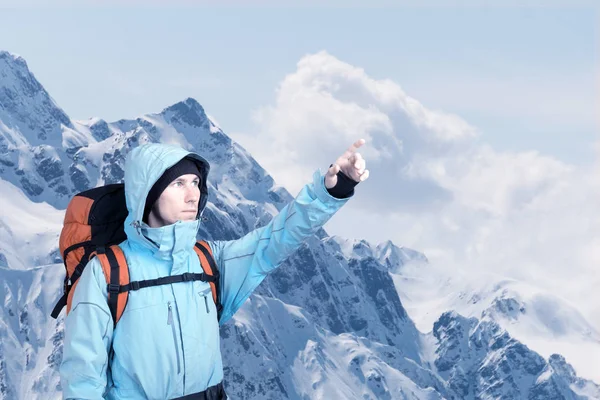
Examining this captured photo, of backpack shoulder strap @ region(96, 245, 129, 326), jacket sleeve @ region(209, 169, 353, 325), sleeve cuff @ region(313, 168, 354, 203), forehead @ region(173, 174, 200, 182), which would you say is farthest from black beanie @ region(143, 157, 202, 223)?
sleeve cuff @ region(313, 168, 354, 203)

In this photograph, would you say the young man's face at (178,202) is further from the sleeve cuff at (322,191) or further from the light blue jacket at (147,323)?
the sleeve cuff at (322,191)

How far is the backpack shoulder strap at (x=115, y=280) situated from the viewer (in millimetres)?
8734

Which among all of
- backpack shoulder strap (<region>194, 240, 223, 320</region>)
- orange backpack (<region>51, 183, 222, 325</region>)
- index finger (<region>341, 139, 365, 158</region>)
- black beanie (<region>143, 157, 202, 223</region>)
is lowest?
orange backpack (<region>51, 183, 222, 325</region>)

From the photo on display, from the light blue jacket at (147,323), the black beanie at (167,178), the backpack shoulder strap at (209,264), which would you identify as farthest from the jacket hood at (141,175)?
the backpack shoulder strap at (209,264)

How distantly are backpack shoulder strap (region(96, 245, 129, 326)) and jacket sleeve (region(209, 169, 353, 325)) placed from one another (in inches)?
60.4

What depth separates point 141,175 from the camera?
28.5 ft

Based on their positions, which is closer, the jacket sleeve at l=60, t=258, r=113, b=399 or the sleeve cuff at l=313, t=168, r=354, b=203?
the jacket sleeve at l=60, t=258, r=113, b=399

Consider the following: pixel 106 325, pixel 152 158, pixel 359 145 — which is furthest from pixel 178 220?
pixel 359 145

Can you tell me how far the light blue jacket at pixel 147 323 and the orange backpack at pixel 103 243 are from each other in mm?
82

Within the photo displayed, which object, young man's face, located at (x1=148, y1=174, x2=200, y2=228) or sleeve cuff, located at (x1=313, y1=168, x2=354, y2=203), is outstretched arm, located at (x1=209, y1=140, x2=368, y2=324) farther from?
young man's face, located at (x1=148, y1=174, x2=200, y2=228)

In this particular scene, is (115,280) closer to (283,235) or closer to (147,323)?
(147,323)

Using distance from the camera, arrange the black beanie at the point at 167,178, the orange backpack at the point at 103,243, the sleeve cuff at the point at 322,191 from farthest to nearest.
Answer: the sleeve cuff at the point at 322,191
the black beanie at the point at 167,178
the orange backpack at the point at 103,243

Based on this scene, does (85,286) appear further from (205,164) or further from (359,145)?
(359,145)

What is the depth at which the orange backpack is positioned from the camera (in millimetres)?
8773
